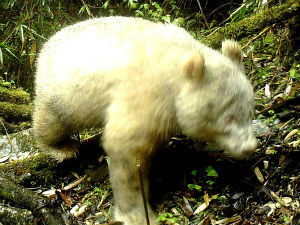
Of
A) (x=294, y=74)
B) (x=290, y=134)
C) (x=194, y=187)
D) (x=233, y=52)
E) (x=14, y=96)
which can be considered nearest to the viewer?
(x=233, y=52)

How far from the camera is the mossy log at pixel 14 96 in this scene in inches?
271

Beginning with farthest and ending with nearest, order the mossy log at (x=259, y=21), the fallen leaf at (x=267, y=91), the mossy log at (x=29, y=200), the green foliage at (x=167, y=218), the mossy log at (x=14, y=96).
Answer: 1. the mossy log at (x=14, y=96)
2. the fallen leaf at (x=267, y=91)
3. the mossy log at (x=259, y=21)
4. the mossy log at (x=29, y=200)
5. the green foliage at (x=167, y=218)

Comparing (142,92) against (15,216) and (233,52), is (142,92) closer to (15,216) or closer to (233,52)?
(233,52)

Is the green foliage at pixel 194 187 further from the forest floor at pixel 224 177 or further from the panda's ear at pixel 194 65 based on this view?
the panda's ear at pixel 194 65

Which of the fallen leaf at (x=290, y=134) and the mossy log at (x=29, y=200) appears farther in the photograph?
the fallen leaf at (x=290, y=134)

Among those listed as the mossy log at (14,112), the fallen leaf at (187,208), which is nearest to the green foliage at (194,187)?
the fallen leaf at (187,208)

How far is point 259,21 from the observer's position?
460 cm

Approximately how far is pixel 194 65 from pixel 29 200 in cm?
240

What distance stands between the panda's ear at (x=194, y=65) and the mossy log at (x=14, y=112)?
14.2 feet

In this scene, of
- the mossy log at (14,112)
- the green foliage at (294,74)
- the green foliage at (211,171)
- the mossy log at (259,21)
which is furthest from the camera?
the mossy log at (14,112)

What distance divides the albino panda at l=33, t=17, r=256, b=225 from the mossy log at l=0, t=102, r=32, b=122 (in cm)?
279

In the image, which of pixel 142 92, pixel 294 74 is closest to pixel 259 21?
pixel 294 74

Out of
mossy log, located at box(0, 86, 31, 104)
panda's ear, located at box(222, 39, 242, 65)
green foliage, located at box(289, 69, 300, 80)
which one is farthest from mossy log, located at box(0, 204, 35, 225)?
green foliage, located at box(289, 69, 300, 80)

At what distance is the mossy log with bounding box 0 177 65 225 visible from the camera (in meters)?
3.69
